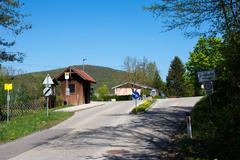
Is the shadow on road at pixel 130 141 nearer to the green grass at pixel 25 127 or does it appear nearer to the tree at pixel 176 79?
the green grass at pixel 25 127

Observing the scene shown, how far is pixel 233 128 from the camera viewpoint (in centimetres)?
1091

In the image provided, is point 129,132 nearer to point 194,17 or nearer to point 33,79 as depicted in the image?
point 194,17

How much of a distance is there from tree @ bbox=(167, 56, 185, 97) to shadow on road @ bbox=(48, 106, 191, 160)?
78.5 m

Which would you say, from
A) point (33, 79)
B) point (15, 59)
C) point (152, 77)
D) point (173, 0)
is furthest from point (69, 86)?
point (152, 77)

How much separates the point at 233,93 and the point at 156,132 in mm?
8320

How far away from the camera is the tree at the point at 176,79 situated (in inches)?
3950

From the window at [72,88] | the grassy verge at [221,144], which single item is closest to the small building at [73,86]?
the window at [72,88]

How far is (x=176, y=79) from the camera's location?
333ft

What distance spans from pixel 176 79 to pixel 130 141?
86.7 m

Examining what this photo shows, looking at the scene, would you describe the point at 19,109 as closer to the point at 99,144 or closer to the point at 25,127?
the point at 25,127

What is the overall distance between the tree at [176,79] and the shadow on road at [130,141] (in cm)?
7847

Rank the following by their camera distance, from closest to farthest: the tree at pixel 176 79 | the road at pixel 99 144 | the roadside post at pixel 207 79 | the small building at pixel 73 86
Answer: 1. the road at pixel 99 144
2. the roadside post at pixel 207 79
3. the small building at pixel 73 86
4. the tree at pixel 176 79

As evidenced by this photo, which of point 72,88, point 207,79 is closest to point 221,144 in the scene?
point 207,79

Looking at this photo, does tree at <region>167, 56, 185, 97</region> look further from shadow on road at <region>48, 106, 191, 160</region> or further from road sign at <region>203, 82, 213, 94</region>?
road sign at <region>203, 82, 213, 94</region>
